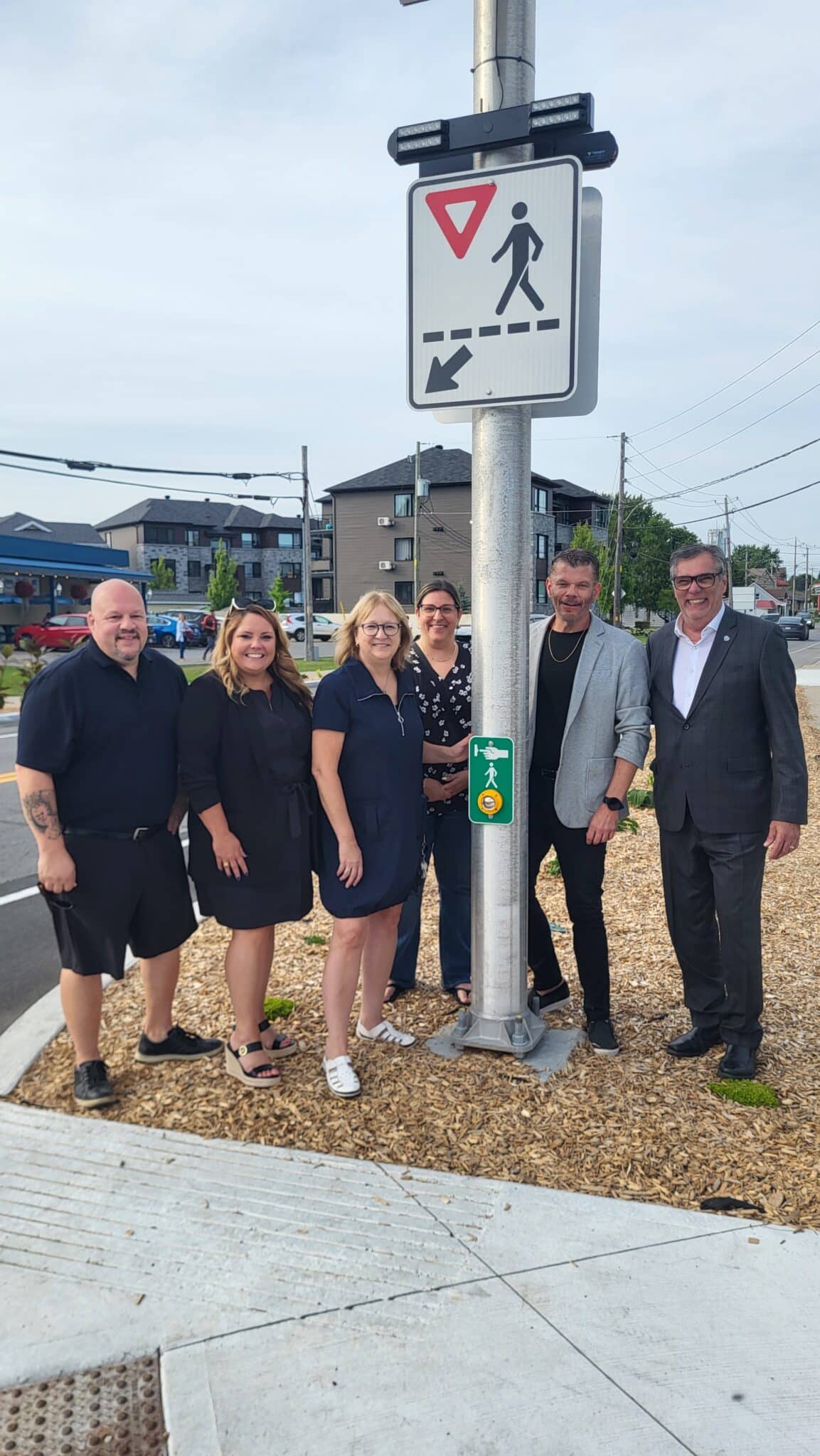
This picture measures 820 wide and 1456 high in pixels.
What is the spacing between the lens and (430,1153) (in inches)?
124

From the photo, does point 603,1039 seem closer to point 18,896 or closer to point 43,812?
point 43,812

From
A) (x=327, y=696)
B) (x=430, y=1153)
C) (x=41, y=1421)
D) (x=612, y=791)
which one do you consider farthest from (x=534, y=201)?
(x=41, y=1421)

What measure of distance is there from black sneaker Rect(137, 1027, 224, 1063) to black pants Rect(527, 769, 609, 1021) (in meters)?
1.43

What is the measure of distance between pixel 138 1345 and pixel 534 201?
3601mm

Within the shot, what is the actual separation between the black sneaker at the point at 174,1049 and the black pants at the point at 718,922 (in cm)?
193

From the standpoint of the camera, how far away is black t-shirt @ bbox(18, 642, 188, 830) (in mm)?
3285

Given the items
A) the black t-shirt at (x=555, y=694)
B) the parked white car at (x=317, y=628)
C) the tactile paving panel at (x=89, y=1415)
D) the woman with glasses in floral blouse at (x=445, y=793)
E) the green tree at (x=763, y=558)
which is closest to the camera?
the tactile paving panel at (x=89, y=1415)

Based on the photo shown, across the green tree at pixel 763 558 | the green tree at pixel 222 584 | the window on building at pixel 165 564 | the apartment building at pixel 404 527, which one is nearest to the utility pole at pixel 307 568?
the apartment building at pixel 404 527

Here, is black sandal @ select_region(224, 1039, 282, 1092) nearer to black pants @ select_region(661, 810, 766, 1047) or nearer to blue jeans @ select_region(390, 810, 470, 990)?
blue jeans @ select_region(390, 810, 470, 990)

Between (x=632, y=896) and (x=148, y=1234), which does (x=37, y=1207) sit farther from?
(x=632, y=896)

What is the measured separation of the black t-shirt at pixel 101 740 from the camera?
3.29 m

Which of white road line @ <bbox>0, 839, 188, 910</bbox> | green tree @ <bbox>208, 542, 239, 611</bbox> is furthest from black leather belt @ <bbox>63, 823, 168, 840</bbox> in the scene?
green tree @ <bbox>208, 542, 239, 611</bbox>

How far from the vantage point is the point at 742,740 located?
3705mm

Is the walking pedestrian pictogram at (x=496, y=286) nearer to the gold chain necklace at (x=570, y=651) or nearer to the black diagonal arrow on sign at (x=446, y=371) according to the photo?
the black diagonal arrow on sign at (x=446, y=371)
